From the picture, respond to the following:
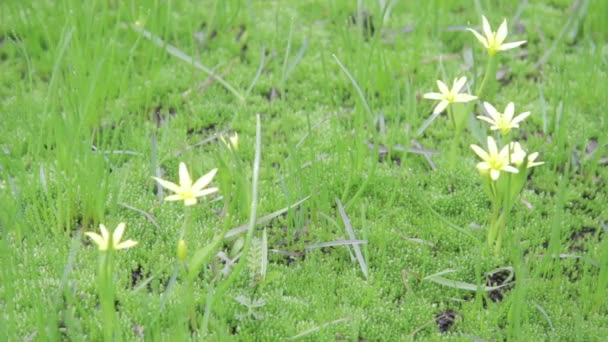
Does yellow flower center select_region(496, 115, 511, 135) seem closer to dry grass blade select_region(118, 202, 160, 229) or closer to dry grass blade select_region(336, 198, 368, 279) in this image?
dry grass blade select_region(336, 198, 368, 279)

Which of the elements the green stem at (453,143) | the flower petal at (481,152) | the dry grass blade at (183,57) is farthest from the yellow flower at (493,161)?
the dry grass blade at (183,57)

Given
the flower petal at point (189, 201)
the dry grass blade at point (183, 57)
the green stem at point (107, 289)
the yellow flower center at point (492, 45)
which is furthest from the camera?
the dry grass blade at point (183, 57)

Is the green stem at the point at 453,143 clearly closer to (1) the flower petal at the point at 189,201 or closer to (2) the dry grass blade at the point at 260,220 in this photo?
(2) the dry grass blade at the point at 260,220

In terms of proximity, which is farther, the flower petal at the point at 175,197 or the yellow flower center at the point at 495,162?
the yellow flower center at the point at 495,162

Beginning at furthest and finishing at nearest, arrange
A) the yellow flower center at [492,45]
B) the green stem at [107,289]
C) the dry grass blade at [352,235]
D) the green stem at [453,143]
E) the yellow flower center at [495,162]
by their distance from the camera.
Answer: the green stem at [453,143]
the yellow flower center at [492,45]
the dry grass blade at [352,235]
the yellow flower center at [495,162]
the green stem at [107,289]

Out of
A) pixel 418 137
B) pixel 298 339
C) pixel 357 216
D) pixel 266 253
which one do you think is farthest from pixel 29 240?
pixel 418 137

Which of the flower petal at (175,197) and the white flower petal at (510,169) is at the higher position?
the flower petal at (175,197)

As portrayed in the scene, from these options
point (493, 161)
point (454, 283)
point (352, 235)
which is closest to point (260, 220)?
point (352, 235)

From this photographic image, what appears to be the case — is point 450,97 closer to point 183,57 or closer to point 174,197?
point 174,197

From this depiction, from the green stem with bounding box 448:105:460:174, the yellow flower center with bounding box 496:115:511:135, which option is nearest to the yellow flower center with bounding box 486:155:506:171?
the yellow flower center with bounding box 496:115:511:135
